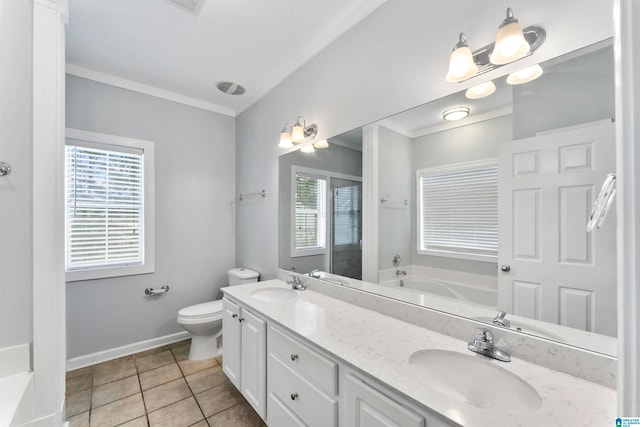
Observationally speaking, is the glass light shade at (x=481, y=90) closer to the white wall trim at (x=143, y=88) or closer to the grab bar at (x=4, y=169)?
the grab bar at (x=4, y=169)

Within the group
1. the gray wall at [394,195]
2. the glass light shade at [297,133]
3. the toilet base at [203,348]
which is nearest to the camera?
the gray wall at [394,195]

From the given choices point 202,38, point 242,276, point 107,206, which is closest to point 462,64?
point 202,38

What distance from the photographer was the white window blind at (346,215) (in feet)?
5.98

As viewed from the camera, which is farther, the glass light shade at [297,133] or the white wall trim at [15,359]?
the glass light shade at [297,133]

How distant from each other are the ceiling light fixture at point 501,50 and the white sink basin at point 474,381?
3.96ft

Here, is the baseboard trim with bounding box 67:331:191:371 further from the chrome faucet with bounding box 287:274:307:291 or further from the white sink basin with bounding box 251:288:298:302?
the chrome faucet with bounding box 287:274:307:291

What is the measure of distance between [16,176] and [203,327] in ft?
5.44

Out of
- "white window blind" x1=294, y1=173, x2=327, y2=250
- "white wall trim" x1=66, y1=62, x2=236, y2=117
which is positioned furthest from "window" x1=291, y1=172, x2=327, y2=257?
"white wall trim" x1=66, y1=62, x2=236, y2=117

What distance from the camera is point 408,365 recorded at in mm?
979

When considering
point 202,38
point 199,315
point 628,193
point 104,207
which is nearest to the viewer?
point 628,193

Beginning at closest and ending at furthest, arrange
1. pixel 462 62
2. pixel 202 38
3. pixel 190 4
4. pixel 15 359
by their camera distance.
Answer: pixel 462 62 → pixel 15 359 → pixel 190 4 → pixel 202 38

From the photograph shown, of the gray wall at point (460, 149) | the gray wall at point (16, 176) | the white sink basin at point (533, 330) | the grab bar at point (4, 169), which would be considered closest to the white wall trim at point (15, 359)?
the gray wall at point (16, 176)

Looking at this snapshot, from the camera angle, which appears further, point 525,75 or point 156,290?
point 156,290

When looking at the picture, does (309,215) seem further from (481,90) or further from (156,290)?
(156,290)
